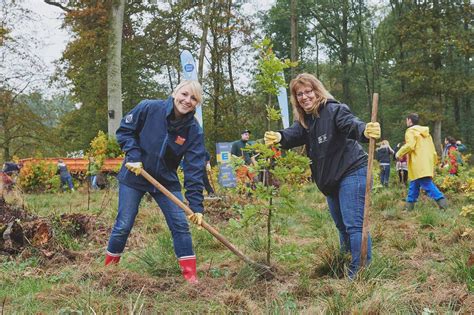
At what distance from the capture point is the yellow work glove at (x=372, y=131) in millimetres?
3205

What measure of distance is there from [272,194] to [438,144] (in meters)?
22.2

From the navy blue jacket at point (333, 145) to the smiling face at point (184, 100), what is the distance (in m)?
0.80

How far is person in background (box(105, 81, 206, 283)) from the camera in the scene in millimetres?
3795

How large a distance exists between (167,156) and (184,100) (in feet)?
1.67

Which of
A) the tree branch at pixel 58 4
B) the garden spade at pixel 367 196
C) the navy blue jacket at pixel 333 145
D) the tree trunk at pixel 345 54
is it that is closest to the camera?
the garden spade at pixel 367 196

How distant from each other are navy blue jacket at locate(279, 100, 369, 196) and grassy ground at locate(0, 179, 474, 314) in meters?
0.32

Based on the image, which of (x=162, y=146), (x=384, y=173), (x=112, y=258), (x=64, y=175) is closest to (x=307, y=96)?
(x=162, y=146)

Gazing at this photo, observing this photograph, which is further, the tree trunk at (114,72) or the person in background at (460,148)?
the tree trunk at (114,72)

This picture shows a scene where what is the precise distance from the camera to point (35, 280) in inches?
151

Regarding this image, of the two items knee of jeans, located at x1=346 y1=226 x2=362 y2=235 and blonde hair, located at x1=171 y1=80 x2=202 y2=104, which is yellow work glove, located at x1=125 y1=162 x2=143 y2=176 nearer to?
blonde hair, located at x1=171 y1=80 x2=202 y2=104

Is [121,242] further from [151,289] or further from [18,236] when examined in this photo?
[18,236]

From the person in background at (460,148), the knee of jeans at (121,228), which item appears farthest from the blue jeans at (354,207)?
the person in background at (460,148)

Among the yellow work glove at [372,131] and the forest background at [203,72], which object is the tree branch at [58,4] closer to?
the forest background at [203,72]

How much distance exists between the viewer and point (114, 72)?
51.0 feet
